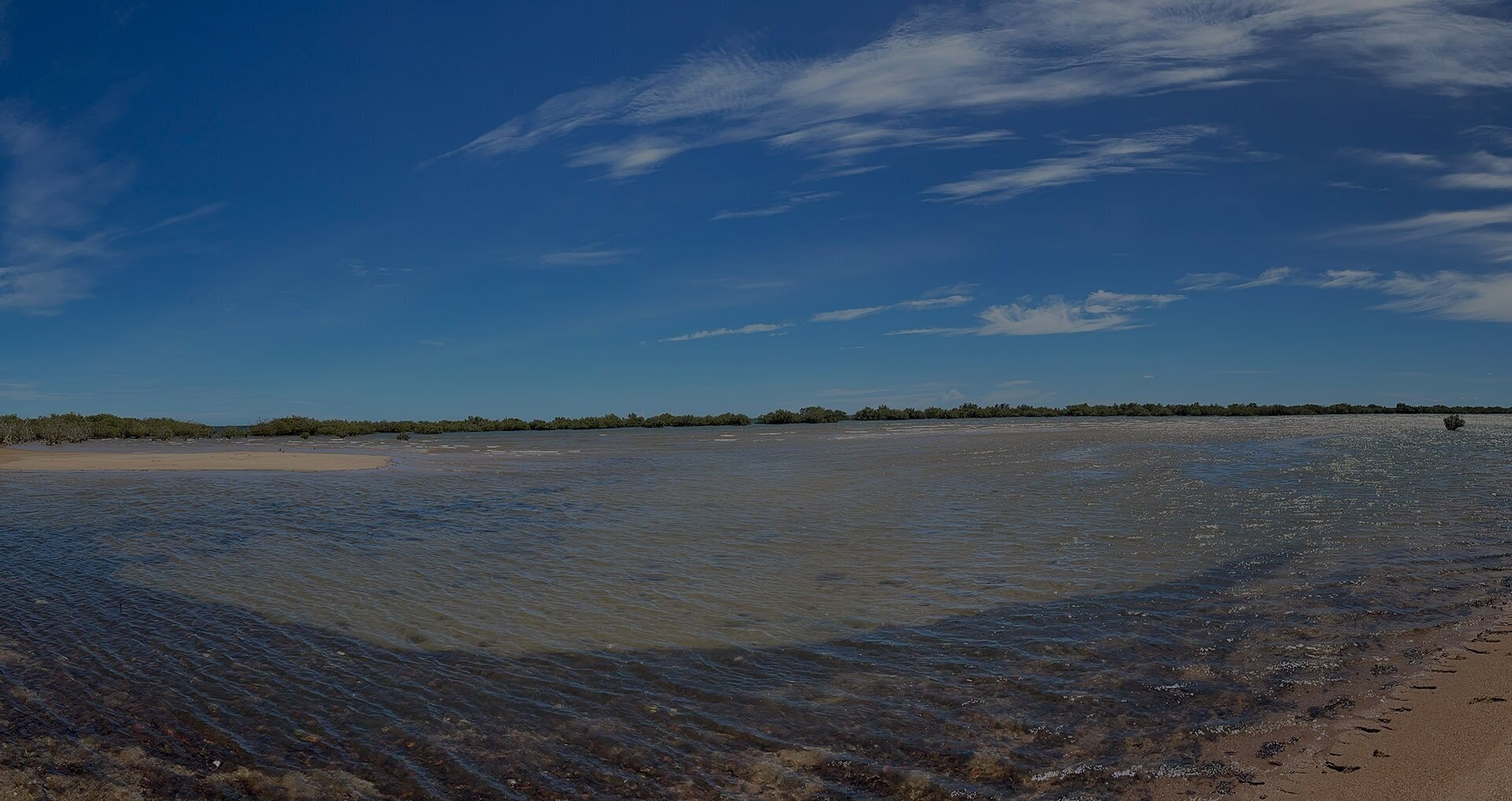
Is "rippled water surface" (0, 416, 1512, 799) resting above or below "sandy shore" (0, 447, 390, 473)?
below

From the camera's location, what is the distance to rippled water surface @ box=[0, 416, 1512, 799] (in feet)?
12.9

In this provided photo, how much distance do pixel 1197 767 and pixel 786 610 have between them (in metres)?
3.74

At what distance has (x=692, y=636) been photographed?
6168 mm

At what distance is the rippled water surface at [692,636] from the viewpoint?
12.9 ft

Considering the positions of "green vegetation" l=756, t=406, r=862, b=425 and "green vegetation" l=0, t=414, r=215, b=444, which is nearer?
"green vegetation" l=0, t=414, r=215, b=444

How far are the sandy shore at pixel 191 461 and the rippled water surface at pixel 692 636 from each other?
9.54m

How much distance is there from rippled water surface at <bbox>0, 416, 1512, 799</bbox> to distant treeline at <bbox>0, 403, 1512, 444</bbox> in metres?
42.9

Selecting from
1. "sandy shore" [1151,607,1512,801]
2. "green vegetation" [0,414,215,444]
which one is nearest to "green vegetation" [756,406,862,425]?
"green vegetation" [0,414,215,444]

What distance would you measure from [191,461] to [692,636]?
26975mm

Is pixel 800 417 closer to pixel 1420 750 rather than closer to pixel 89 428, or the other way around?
pixel 89 428

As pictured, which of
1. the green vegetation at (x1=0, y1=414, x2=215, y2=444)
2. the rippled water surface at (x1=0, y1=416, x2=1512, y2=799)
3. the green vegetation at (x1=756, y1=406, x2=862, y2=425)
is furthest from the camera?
the green vegetation at (x1=756, y1=406, x2=862, y2=425)

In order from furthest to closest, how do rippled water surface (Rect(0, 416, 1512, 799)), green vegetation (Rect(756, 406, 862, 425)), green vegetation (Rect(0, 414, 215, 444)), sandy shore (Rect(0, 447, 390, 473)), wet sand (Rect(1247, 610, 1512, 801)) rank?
green vegetation (Rect(756, 406, 862, 425)), green vegetation (Rect(0, 414, 215, 444)), sandy shore (Rect(0, 447, 390, 473)), rippled water surface (Rect(0, 416, 1512, 799)), wet sand (Rect(1247, 610, 1512, 801))

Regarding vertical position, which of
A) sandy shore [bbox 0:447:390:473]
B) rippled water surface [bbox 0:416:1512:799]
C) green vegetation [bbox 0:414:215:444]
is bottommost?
rippled water surface [bbox 0:416:1512:799]

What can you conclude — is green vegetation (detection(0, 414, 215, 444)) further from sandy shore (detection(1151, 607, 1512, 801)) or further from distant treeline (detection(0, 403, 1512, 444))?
sandy shore (detection(1151, 607, 1512, 801))
